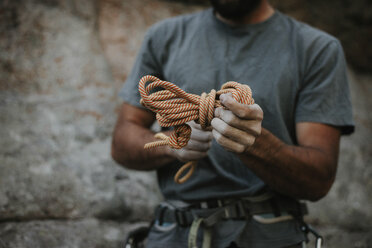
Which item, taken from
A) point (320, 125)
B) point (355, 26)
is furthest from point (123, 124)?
point (355, 26)

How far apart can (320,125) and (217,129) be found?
2.35 ft

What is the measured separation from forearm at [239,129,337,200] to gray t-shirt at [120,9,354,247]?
13 centimetres

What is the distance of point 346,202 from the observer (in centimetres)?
296

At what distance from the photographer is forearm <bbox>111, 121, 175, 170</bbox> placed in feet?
5.04

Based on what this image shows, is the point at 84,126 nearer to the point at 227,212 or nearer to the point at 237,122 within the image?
the point at 227,212

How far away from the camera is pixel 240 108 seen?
3.08 ft

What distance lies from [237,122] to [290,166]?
1.64ft

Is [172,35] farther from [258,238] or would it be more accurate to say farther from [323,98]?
[258,238]

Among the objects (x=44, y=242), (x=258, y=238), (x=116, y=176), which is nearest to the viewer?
(x=258, y=238)

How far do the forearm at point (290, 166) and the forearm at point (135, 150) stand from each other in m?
0.41

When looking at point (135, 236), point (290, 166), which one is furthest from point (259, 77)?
point (135, 236)

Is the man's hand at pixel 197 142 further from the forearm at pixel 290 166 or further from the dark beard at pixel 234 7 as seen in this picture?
the dark beard at pixel 234 7

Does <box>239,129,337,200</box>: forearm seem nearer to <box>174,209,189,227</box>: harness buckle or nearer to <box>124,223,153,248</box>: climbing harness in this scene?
<box>174,209,189,227</box>: harness buckle

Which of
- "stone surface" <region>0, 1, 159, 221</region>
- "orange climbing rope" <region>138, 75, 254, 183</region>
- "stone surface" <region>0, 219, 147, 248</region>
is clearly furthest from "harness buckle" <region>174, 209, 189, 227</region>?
"stone surface" <region>0, 1, 159, 221</region>
